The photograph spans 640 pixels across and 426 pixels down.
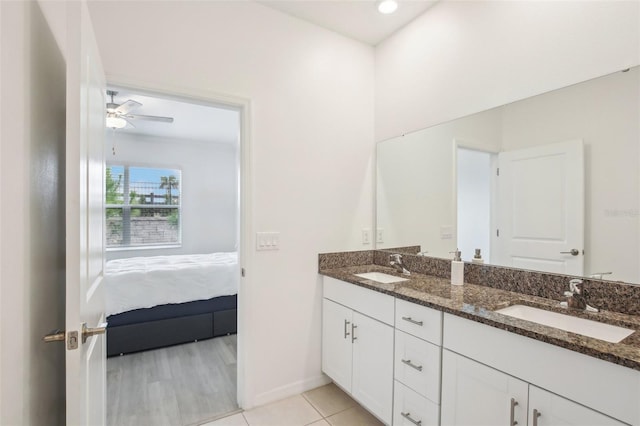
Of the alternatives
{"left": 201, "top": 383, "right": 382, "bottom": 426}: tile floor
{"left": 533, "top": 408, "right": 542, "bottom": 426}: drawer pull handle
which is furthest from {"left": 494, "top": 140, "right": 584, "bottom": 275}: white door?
{"left": 201, "top": 383, "right": 382, "bottom": 426}: tile floor

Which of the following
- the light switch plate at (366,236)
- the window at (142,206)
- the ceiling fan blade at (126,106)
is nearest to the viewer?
the light switch plate at (366,236)

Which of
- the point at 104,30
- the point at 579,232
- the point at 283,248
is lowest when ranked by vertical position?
the point at 283,248

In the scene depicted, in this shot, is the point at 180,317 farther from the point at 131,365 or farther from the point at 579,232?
the point at 579,232

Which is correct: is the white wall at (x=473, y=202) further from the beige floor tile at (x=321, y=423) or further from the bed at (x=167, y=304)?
the bed at (x=167, y=304)

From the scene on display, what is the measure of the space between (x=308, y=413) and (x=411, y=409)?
76 cm

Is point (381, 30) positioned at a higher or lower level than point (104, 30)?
higher

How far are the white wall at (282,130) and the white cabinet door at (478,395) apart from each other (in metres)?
1.14

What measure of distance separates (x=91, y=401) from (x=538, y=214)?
7.08ft

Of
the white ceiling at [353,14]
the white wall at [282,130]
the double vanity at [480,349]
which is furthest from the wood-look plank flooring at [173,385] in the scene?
the white ceiling at [353,14]

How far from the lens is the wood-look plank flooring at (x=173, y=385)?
2.04m

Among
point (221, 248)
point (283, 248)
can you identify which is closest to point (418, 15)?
point (283, 248)

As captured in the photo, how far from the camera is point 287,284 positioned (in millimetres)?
2258

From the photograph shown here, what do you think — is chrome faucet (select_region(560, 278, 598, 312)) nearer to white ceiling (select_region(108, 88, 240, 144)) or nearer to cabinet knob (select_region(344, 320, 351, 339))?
cabinet knob (select_region(344, 320, 351, 339))

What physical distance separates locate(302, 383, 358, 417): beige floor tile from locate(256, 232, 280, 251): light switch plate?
1084 mm
